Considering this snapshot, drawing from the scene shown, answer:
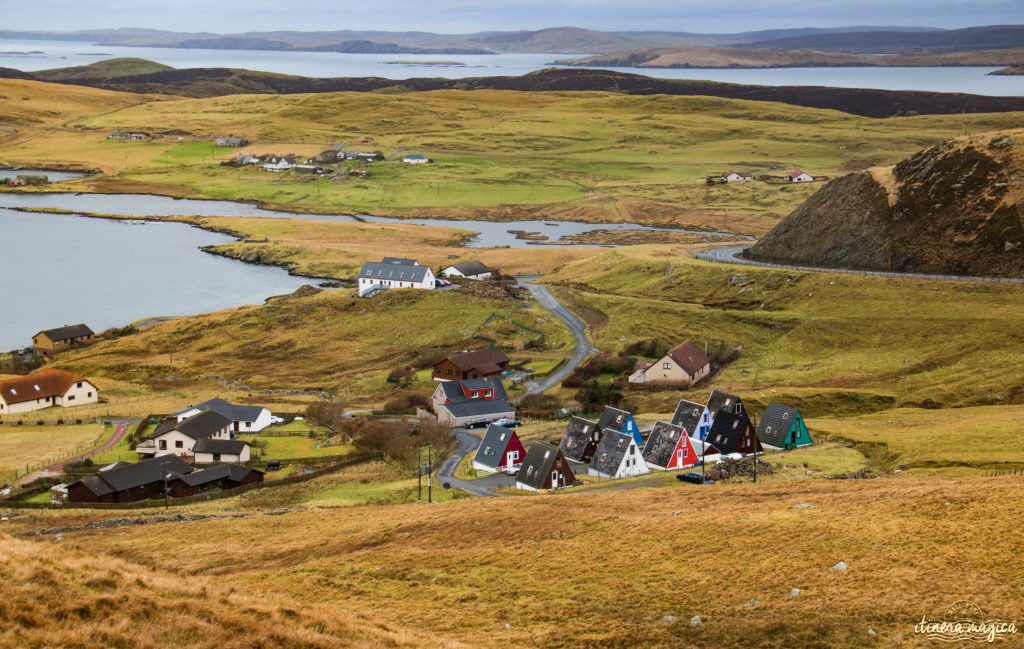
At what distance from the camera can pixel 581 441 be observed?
53.9 meters

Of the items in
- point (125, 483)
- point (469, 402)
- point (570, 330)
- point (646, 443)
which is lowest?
point (570, 330)

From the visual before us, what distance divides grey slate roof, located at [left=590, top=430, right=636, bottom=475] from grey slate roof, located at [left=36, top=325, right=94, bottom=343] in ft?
206

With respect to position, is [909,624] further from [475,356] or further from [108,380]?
[108,380]

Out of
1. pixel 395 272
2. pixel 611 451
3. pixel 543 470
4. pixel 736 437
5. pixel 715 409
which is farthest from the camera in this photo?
pixel 395 272

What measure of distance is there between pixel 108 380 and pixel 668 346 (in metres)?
48.8

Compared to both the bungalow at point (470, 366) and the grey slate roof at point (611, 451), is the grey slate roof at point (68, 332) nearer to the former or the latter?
the bungalow at point (470, 366)

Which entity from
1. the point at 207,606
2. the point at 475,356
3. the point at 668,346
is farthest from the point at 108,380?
the point at 207,606

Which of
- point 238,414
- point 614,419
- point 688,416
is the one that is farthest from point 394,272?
point 688,416

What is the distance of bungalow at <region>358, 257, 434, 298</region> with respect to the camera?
102731 mm

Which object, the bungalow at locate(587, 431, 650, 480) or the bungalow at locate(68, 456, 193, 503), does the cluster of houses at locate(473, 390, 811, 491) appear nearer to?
the bungalow at locate(587, 431, 650, 480)

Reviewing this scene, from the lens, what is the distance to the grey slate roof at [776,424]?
53.3 metres

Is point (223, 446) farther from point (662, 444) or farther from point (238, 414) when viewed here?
point (662, 444)

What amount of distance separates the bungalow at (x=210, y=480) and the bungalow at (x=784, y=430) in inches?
1125

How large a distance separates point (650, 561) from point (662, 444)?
76.0 feet
